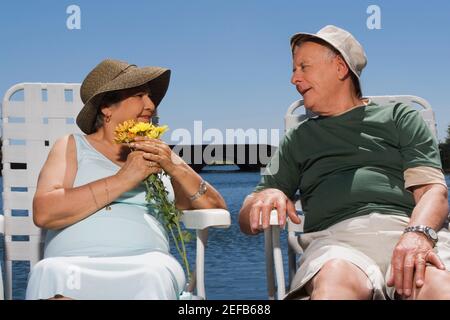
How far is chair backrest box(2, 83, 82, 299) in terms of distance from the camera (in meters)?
3.66

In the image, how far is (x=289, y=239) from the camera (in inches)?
137

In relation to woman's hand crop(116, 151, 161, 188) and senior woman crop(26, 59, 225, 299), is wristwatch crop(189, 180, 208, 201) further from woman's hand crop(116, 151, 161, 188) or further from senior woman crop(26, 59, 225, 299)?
woman's hand crop(116, 151, 161, 188)

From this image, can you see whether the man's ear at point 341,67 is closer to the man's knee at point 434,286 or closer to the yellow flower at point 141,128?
the yellow flower at point 141,128

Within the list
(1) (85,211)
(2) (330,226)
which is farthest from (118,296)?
(2) (330,226)

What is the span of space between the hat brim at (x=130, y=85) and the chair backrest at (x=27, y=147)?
2.35 feet

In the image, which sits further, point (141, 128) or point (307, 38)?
point (307, 38)

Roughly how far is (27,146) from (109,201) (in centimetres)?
124

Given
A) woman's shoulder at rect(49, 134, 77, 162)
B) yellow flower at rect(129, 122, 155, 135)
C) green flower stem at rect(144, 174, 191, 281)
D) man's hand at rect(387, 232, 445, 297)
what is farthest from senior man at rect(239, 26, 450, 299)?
→ woman's shoulder at rect(49, 134, 77, 162)

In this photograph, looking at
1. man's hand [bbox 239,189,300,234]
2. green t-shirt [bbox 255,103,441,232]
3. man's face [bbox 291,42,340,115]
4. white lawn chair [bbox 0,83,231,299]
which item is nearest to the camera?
man's hand [bbox 239,189,300,234]

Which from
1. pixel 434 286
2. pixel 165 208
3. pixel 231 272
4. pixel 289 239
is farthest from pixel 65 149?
pixel 231 272

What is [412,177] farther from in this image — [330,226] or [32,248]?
[32,248]

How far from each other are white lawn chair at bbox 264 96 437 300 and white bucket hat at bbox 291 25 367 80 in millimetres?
245

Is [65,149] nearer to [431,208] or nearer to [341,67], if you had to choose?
[341,67]

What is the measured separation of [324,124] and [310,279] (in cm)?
81
